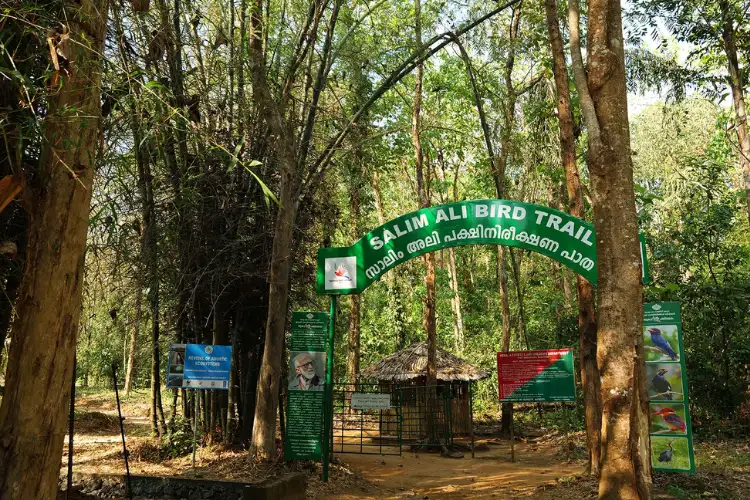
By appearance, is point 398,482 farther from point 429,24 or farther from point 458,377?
point 429,24

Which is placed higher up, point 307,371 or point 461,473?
point 307,371

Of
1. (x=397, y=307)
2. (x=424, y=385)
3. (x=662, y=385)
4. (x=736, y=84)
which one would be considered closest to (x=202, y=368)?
(x=662, y=385)

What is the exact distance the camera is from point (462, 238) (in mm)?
8750

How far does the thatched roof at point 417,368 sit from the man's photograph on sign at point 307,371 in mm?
8204

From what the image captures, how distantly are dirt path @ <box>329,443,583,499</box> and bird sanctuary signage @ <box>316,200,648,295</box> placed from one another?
3140mm

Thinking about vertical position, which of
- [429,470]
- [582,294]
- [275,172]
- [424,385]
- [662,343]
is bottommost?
[429,470]

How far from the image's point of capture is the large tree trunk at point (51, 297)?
11.9 feet

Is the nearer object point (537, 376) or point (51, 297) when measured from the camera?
point (51, 297)

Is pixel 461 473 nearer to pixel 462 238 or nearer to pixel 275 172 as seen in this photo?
pixel 462 238

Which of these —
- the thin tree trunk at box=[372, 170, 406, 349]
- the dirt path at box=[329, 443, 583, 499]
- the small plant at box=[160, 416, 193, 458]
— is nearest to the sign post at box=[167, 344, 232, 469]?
the small plant at box=[160, 416, 193, 458]

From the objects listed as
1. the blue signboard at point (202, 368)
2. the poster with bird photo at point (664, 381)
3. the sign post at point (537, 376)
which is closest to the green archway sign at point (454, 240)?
the poster with bird photo at point (664, 381)

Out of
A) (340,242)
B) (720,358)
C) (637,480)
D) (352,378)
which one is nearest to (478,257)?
(340,242)

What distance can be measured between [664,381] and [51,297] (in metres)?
7.35

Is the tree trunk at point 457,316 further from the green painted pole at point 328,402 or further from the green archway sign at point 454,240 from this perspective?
the green archway sign at point 454,240
